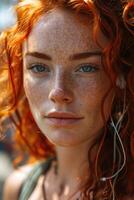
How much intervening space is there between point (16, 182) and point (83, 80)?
0.64 m

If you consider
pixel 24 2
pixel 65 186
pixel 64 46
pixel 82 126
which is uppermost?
pixel 24 2

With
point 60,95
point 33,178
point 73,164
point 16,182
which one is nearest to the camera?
point 60,95

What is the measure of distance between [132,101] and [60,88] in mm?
215

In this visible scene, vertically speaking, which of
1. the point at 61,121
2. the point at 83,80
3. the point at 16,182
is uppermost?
the point at 83,80

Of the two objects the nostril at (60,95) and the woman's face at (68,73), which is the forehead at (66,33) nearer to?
the woman's face at (68,73)

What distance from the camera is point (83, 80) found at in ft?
5.28

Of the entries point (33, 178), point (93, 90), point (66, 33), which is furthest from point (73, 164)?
point (66, 33)

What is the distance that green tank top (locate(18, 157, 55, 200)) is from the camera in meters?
1.92

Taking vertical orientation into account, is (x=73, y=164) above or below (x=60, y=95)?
below

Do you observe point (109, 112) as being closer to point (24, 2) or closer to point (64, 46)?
point (64, 46)

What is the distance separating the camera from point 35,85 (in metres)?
1.69

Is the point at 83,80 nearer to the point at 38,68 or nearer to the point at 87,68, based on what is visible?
the point at 87,68

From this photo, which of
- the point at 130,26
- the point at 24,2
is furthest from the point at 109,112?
the point at 24,2

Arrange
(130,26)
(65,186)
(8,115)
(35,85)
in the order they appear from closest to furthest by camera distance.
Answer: (130,26) < (35,85) < (65,186) < (8,115)
